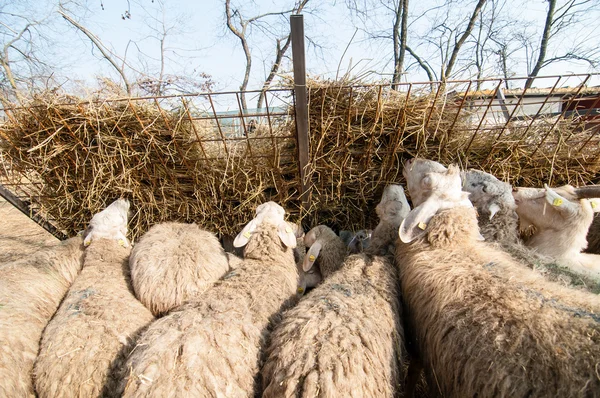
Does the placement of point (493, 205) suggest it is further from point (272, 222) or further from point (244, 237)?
point (244, 237)

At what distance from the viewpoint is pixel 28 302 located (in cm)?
297

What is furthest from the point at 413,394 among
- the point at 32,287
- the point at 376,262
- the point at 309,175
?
the point at 32,287

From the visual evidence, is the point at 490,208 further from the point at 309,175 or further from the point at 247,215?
the point at 247,215

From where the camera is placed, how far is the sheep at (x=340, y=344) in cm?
169

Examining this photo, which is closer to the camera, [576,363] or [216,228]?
[576,363]

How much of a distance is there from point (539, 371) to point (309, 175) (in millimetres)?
2481

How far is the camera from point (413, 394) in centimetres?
262

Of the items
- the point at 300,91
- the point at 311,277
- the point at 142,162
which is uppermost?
the point at 300,91

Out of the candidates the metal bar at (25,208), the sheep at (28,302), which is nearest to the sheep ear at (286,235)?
the sheep at (28,302)

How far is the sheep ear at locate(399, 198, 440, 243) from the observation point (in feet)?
9.78

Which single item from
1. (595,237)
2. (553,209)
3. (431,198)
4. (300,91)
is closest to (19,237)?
(300,91)

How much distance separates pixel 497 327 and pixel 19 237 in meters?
11.6

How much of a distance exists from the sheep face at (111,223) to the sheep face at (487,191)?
155 inches

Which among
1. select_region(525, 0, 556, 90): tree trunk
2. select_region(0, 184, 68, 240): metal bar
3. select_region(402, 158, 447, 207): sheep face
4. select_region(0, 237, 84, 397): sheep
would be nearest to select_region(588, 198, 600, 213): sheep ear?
select_region(402, 158, 447, 207): sheep face
